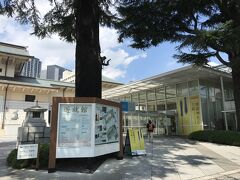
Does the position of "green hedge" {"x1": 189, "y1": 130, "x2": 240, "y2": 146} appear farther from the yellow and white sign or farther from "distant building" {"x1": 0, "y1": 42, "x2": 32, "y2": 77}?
"distant building" {"x1": 0, "y1": 42, "x2": 32, "y2": 77}

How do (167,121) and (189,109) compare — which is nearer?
(189,109)

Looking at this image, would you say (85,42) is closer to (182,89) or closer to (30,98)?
(182,89)

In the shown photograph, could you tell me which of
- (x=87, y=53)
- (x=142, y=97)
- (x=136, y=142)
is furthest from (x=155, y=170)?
(x=142, y=97)

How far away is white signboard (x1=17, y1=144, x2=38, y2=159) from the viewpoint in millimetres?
7162

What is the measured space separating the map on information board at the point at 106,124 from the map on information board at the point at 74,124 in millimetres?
334

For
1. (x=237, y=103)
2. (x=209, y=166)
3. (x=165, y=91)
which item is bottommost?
(x=209, y=166)

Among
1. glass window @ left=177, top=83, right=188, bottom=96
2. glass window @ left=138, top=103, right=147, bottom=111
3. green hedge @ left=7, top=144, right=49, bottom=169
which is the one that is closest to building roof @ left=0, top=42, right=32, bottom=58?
glass window @ left=138, top=103, right=147, bottom=111

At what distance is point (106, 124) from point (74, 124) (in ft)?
4.19

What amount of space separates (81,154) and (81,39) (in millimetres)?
4325

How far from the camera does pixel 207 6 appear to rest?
624 inches

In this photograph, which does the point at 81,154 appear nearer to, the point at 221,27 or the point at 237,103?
the point at 221,27

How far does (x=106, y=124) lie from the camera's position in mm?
8117

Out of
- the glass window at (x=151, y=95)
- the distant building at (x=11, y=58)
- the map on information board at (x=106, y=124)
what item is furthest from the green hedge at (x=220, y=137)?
the distant building at (x=11, y=58)

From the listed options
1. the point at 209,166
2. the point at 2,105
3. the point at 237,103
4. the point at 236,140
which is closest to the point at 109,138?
the point at 209,166
